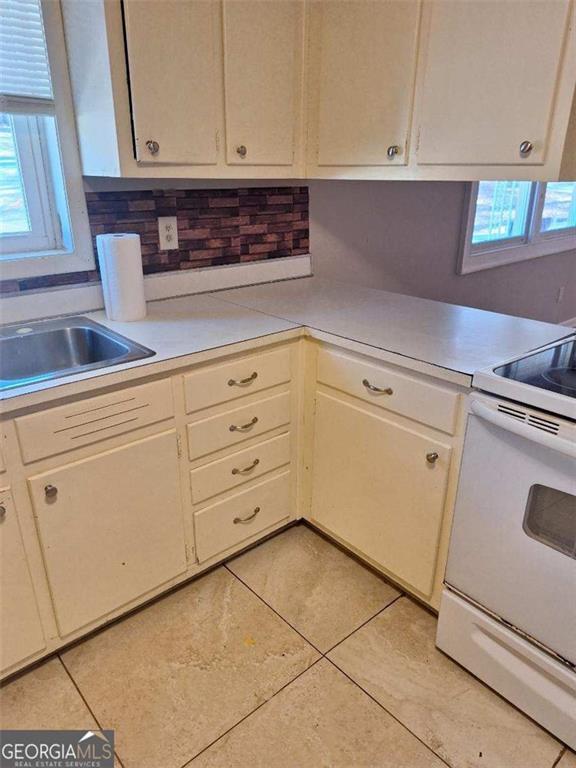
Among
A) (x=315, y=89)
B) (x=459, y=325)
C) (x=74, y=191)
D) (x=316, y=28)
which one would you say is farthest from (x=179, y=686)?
(x=316, y=28)

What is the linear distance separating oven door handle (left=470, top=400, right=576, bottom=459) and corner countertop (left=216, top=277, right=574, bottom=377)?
0.34 feet

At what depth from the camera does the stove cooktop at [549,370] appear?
1230mm

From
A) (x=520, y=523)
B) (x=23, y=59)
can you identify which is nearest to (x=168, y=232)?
(x=23, y=59)

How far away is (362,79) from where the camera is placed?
69.5 inches

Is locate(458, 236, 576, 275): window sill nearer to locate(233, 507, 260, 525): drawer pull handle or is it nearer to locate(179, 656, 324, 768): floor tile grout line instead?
locate(233, 507, 260, 525): drawer pull handle

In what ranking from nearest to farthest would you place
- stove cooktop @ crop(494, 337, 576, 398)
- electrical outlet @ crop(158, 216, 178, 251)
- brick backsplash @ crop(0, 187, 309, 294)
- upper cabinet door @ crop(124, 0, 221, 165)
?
1. stove cooktop @ crop(494, 337, 576, 398)
2. upper cabinet door @ crop(124, 0, 221, 165)
3. brick backsplash @ crop(0, 187, 309, 294)
4. electrical outlet @ crop(158, 216, 178, 251)

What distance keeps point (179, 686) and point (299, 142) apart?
1.85 metres

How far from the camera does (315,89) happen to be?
189 centimetres

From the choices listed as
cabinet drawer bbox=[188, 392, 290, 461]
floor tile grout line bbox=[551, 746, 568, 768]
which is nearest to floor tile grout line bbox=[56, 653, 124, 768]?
cabinet drawer bbox=[188, 392, 290, 461]

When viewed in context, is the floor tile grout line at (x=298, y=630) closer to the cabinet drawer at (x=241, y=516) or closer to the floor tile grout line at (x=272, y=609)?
the floor tile grout line at (x=272, y=609)

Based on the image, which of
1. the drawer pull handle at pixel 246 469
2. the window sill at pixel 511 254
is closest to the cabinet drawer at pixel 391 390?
the drawer pull handle at pixel 246 469

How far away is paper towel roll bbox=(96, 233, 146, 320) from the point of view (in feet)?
5.48

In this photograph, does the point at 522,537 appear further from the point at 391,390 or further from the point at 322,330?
the point at 322,330

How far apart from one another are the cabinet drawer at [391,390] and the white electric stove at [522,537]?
108 mm
